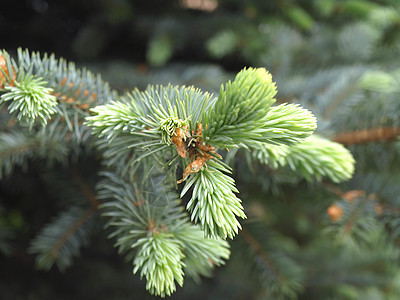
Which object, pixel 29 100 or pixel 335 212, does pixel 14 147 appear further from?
pixel 335 212

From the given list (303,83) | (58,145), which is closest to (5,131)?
(58,145)

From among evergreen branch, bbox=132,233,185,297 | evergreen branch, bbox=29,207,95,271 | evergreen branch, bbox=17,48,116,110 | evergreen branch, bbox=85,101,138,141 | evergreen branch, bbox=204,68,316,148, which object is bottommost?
evergreen branch, bbox=29,207,95,271

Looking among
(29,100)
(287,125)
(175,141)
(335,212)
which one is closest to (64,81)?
(29,100)

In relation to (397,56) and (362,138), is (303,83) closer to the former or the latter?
(362,138)

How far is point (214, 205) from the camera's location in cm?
36

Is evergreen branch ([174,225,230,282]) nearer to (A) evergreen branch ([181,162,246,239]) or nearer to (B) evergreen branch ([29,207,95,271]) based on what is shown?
(A) evergreen branch ([181,162,246,239])

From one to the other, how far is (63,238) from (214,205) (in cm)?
49

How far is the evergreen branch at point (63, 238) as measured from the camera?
2.29 feet

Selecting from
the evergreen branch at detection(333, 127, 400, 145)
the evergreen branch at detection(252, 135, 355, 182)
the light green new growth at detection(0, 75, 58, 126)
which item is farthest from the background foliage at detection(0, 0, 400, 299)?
the light green new growth at detection(0, 75, 58, 126)

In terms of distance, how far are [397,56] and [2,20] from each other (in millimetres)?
1336

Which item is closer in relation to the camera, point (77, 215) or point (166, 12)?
point (77, 215)

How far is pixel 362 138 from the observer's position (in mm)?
784

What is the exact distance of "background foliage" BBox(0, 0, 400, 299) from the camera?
77 cm

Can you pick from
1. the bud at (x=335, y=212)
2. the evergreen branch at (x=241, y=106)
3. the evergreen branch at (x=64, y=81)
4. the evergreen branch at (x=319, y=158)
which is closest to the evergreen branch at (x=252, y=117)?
the evergreen branch at (x=241, y=106)
